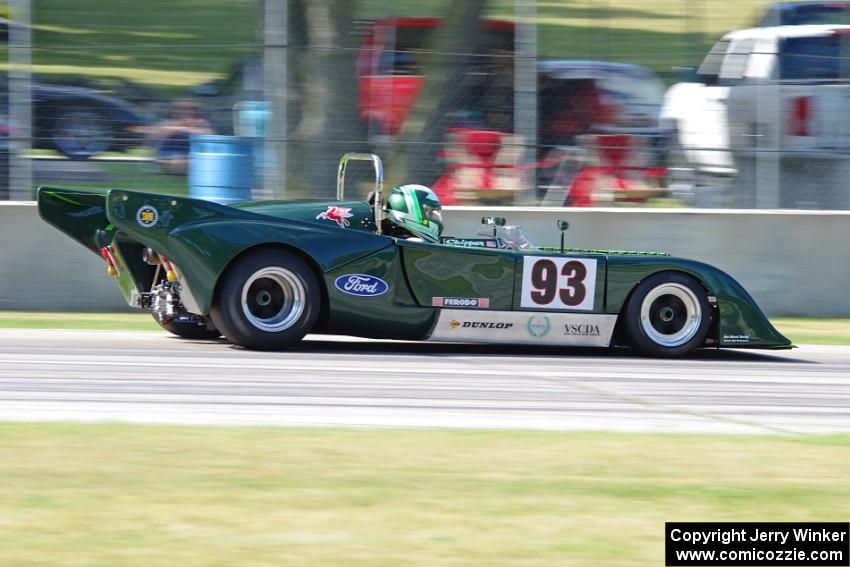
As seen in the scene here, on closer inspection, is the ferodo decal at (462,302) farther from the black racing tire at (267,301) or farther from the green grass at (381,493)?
the green grass at (381,493)

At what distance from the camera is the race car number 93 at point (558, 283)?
902 cm

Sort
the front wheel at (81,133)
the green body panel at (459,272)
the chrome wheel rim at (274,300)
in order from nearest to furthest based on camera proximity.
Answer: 1. the chrome wheel rim at (274,300)
2. the green body panel at (459,272)
3. the front wheel at (81,133)

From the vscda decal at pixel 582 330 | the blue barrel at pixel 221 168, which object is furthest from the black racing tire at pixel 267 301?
the blue barrel at pixel 221 168

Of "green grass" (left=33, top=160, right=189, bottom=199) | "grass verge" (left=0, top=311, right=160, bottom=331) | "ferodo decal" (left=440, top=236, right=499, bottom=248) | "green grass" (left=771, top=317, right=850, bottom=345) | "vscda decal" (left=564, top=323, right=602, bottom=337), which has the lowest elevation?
"green grass" (left=771, top=317, right=850, bottom=345)

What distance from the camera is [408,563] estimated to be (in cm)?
397

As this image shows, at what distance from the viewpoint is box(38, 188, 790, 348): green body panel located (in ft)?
27.4

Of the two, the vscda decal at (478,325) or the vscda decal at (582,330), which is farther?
the vscda decal at (582,330)

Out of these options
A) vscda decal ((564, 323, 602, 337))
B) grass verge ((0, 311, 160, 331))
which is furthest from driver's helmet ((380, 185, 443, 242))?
grass verge ((0, 311, 160, 331))

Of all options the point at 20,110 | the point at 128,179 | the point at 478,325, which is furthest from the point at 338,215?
the point at 20,110

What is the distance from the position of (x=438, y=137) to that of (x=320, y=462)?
7.26 metres

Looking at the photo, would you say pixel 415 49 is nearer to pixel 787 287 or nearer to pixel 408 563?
pixel 787 287

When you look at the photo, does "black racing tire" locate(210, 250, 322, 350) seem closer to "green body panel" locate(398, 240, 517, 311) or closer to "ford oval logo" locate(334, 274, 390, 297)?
Result: "ford oval logo" locate(334, 274, 390, 297)

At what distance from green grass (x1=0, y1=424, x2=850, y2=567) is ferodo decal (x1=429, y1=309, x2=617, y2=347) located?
9.30 ft

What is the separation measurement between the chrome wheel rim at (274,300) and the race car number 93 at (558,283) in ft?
5.37
